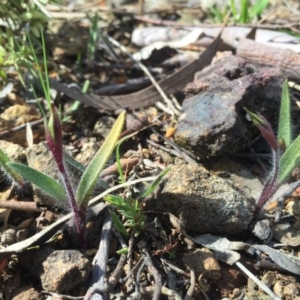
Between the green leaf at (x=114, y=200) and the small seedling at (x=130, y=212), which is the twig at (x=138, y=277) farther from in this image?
the green leaf at (x=114, y=200)

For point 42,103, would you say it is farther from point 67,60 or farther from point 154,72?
point 154,72

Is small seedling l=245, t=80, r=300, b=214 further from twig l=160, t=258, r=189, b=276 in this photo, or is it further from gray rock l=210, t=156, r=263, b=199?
twig l=160, t=258, r=189, b=276

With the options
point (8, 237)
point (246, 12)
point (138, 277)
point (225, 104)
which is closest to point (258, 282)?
point (138, 277)

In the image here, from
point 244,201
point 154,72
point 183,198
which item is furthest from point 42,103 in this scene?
point 244,201

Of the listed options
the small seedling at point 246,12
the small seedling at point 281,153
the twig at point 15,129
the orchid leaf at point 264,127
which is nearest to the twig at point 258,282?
the small seedling at point 281,153

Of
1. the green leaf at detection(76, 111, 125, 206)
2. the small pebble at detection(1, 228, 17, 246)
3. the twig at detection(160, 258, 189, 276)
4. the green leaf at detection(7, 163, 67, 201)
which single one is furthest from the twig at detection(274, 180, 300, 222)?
the small pebble at detection(1, 228, 17, 246)
